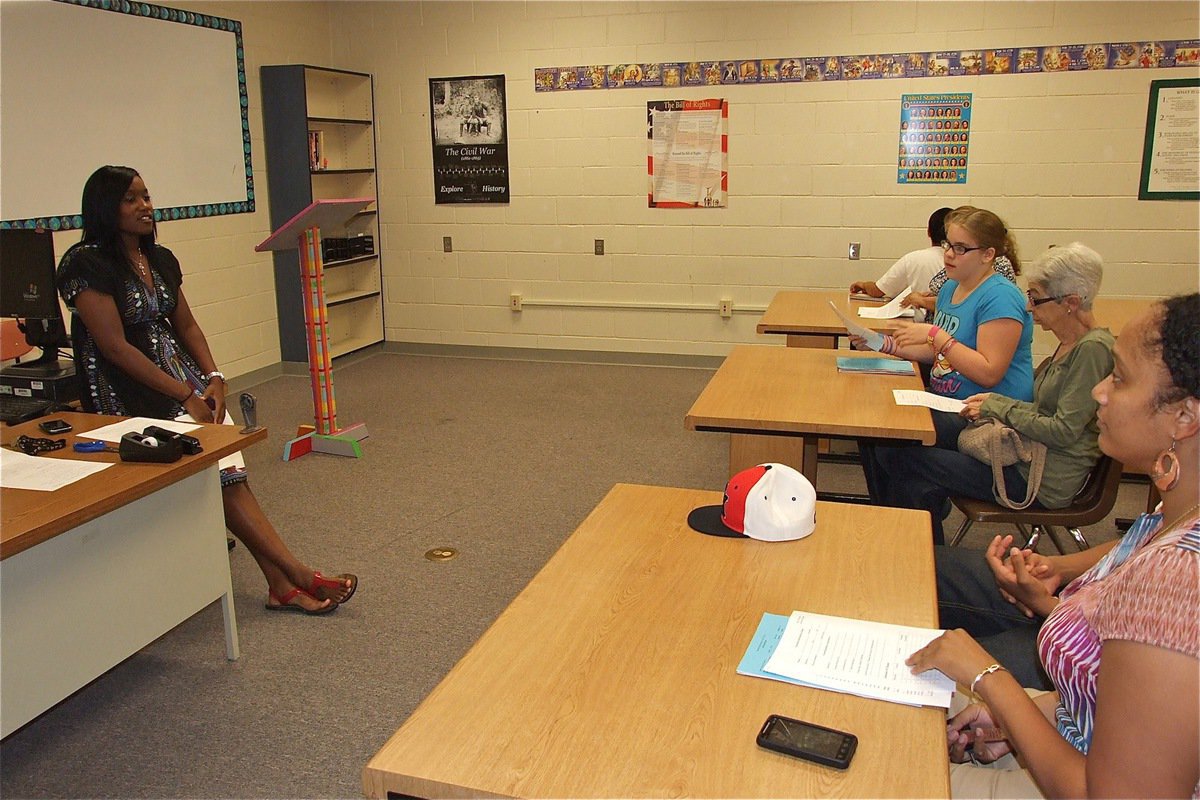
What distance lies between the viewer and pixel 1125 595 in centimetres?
110

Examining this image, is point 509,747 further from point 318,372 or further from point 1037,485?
point 318,372

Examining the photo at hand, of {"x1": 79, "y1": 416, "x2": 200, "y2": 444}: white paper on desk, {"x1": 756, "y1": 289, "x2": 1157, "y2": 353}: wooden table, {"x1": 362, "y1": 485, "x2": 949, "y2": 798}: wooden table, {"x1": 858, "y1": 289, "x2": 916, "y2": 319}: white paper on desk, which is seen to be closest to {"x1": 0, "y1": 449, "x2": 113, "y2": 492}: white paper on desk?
{"x1": 79, "y1": 416, "x2": 200, "y2": 444}: white paper on desk

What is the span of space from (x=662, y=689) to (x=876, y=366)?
232 centimetres

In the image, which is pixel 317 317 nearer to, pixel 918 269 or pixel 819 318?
pixel 819 318

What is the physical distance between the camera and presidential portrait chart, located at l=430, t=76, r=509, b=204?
691 cm

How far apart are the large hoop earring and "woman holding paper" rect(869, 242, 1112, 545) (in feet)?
4.48

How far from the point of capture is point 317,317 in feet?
15.3

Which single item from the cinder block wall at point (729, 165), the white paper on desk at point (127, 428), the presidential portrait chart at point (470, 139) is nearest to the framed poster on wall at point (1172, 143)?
the cinder block wall at point (729, 165)

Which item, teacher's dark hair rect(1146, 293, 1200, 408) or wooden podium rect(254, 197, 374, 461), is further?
wooden podium rect(254, 197, 374, 461)

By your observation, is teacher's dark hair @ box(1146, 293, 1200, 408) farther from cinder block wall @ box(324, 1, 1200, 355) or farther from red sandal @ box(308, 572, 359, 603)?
cinder block wall @ box(324, 1, 1200, 355)

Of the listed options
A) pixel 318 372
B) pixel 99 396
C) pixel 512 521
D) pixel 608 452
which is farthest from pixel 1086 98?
pixel 99 396

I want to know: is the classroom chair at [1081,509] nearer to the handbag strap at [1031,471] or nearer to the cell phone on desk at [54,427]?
the handbag strap at [1031,471]

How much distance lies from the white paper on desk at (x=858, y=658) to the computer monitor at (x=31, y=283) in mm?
3309

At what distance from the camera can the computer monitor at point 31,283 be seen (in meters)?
3.56
